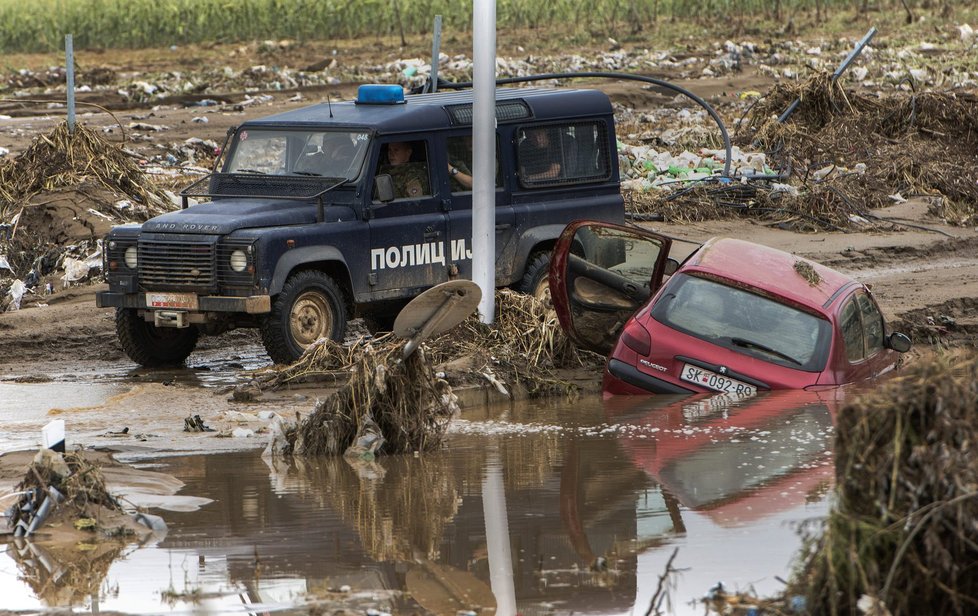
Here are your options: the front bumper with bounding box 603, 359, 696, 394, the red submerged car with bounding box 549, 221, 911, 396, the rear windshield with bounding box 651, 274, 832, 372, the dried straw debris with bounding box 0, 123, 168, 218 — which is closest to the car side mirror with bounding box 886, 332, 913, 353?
the red submerged car with bounding box 549, 221, 911, 396

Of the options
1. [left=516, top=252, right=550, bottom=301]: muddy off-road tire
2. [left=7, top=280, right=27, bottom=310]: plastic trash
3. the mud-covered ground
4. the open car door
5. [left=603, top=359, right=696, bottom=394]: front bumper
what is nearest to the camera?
[left=603, top=359, right=696, bottom=394]: front bumper

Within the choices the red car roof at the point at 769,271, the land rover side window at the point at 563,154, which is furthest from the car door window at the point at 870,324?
the land rover side window at the point at 563,154

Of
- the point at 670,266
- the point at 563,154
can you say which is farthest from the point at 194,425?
the point at 563,154

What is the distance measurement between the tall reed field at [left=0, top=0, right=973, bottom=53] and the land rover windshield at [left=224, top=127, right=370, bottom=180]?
29643 mm

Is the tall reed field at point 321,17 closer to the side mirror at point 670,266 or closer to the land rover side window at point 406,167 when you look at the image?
the land rover side window at point 406,167

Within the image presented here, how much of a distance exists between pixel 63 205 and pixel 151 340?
502 centimetres

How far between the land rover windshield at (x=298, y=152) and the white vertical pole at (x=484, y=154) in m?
1.00

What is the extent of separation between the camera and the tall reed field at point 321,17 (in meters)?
41.8

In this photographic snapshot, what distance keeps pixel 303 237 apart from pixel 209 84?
22.9 m

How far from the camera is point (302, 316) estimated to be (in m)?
12.0

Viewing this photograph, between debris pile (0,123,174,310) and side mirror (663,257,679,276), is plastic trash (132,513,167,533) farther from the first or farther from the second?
debris pile (0,123,174,310)

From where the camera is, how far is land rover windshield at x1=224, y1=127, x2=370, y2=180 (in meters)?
12.4

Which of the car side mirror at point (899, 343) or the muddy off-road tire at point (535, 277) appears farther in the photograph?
the muddy off-road tire at point (535, 277)

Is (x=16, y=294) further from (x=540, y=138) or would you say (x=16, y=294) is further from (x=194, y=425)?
(x=194, y=425)
